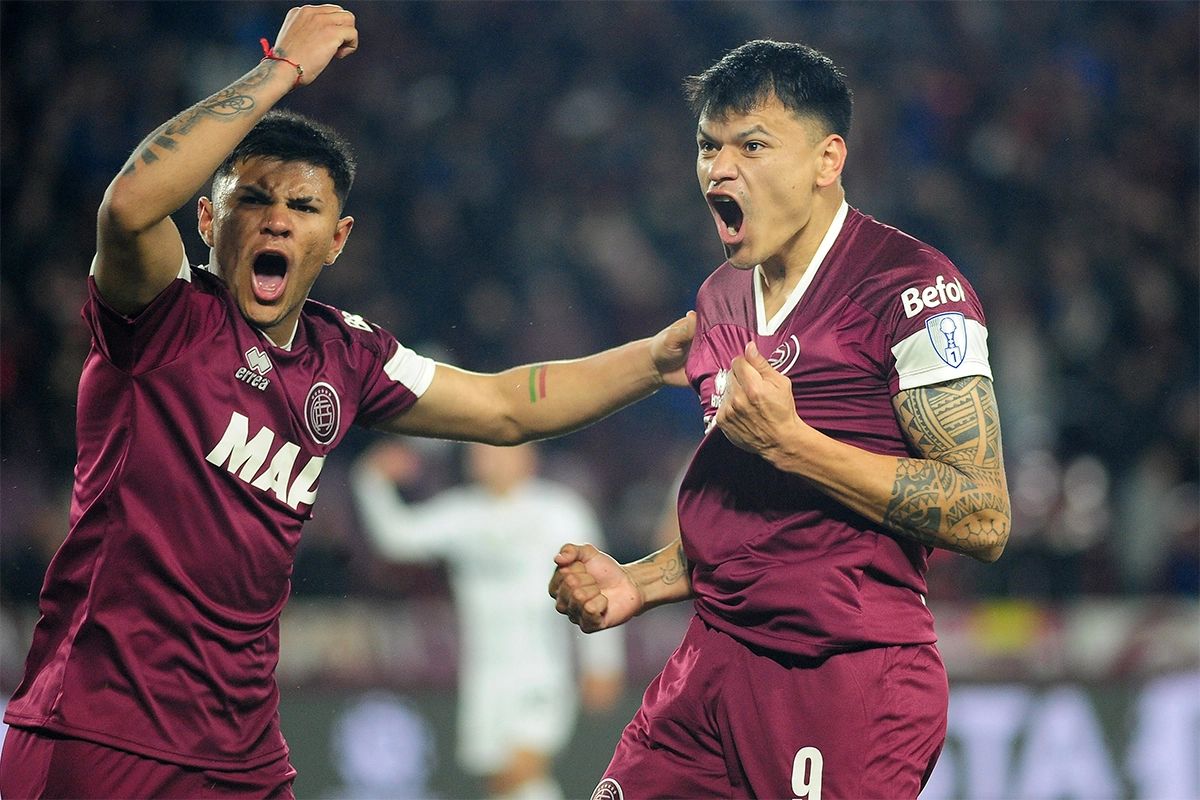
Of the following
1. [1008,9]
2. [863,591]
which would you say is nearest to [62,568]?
[863,591]

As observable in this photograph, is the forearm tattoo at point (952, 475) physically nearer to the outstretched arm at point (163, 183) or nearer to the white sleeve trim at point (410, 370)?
the white sleeve trim at point (410, 370)

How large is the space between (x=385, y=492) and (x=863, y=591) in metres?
4.85

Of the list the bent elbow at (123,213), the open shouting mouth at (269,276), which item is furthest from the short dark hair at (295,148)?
the bent elbow at (123,213)

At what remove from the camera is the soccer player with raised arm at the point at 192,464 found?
3.08 metres

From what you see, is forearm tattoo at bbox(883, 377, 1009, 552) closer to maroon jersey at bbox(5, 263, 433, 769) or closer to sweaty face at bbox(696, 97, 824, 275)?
sweaty face at bbox(696, 97, 824, 275)

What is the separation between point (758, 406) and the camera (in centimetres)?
300

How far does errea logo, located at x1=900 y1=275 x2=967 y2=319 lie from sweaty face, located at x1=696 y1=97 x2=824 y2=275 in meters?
0.39

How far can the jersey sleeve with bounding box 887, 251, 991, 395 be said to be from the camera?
121 inches

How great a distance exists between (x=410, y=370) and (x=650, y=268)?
5.52 m

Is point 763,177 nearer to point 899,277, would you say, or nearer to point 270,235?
point 899,277

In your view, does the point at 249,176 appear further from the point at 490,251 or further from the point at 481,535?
the point at 490,251

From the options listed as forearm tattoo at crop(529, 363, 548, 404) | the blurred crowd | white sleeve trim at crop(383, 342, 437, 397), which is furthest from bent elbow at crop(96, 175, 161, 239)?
the blurred crowd

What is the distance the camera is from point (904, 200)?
30.9 feet

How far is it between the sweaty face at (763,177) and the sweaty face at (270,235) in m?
1.04
